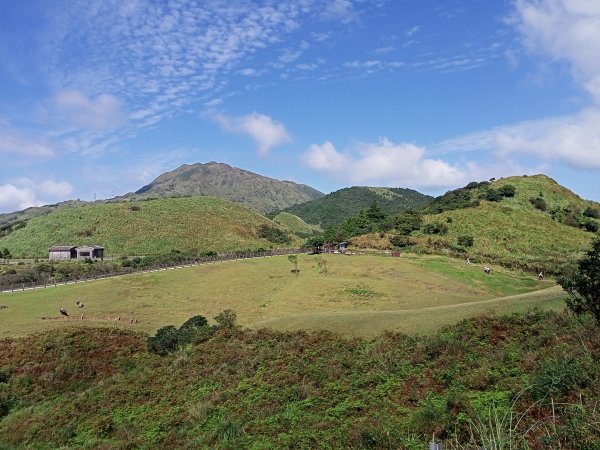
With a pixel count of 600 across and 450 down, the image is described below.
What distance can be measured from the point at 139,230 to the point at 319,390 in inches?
4269

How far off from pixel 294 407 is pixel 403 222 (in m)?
71.3

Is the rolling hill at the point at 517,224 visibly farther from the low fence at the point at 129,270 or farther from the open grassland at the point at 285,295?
the low fence at the point at 129,270

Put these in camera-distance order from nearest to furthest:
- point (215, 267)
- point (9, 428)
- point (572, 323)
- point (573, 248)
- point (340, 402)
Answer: point (340, 402) < point (572, 323) < point (9, 428) < point (215, 267) < point (573, 248)

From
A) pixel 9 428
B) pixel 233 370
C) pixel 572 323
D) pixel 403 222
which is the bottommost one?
pixel 9 428

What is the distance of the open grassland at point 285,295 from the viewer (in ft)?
110

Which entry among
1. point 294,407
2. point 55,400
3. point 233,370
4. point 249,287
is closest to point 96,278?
point 249,287

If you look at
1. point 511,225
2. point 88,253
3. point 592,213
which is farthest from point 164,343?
point 592,213

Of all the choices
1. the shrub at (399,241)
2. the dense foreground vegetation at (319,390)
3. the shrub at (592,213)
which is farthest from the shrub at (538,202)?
the dense foreground vegetation at (319,390)

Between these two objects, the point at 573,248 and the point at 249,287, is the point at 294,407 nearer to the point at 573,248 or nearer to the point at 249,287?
the point at 249,287

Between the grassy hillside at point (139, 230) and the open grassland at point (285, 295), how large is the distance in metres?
51.9

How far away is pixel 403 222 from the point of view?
83.6 m

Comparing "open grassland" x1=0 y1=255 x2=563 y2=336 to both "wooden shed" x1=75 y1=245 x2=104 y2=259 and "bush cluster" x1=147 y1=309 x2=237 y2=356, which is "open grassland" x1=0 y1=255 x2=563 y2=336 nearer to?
"bush cluster" x1=147 y1=309 x2=237 y2=356

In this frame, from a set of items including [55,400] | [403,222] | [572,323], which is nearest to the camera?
[572,323]

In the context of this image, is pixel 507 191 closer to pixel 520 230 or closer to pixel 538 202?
pixel 538 202
